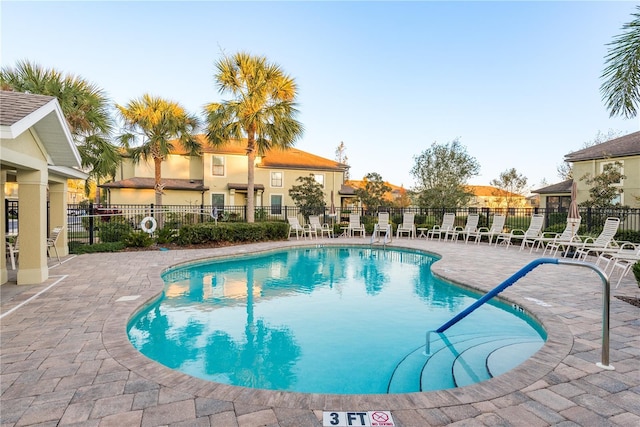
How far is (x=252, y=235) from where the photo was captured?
1407 cm

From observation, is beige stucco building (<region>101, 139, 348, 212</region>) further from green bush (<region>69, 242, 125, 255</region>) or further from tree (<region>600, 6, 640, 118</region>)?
tree (<region>600, 6, 640, 118</region>)

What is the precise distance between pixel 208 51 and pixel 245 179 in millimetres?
10466

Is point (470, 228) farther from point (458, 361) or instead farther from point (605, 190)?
point (458, 361)

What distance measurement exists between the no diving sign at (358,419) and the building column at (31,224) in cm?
670

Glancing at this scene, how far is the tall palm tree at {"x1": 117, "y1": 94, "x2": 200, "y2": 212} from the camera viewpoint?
16.5m

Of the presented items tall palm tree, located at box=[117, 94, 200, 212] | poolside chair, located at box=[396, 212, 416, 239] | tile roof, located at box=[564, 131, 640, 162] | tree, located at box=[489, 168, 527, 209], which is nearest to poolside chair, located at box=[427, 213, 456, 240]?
poolside chair, located at box=[396, 212, 416, 239]

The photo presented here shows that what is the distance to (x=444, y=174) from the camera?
856 inches

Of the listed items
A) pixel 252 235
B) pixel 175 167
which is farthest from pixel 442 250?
pixel 175 167

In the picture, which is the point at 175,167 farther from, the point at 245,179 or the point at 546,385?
the point at 546,385

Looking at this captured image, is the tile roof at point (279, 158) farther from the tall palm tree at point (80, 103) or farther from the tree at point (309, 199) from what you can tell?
the tall palm tree at point (80, 103)

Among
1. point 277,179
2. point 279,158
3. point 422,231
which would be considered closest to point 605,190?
point 422,231

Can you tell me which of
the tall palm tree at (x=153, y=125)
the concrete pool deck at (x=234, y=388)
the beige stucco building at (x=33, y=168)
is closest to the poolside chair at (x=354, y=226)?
the tall palm tree at (x=153, y=125)

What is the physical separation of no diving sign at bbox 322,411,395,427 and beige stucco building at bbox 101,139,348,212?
67.0 feet

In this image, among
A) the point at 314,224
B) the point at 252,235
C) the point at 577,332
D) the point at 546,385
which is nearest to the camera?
the point at 546,385
